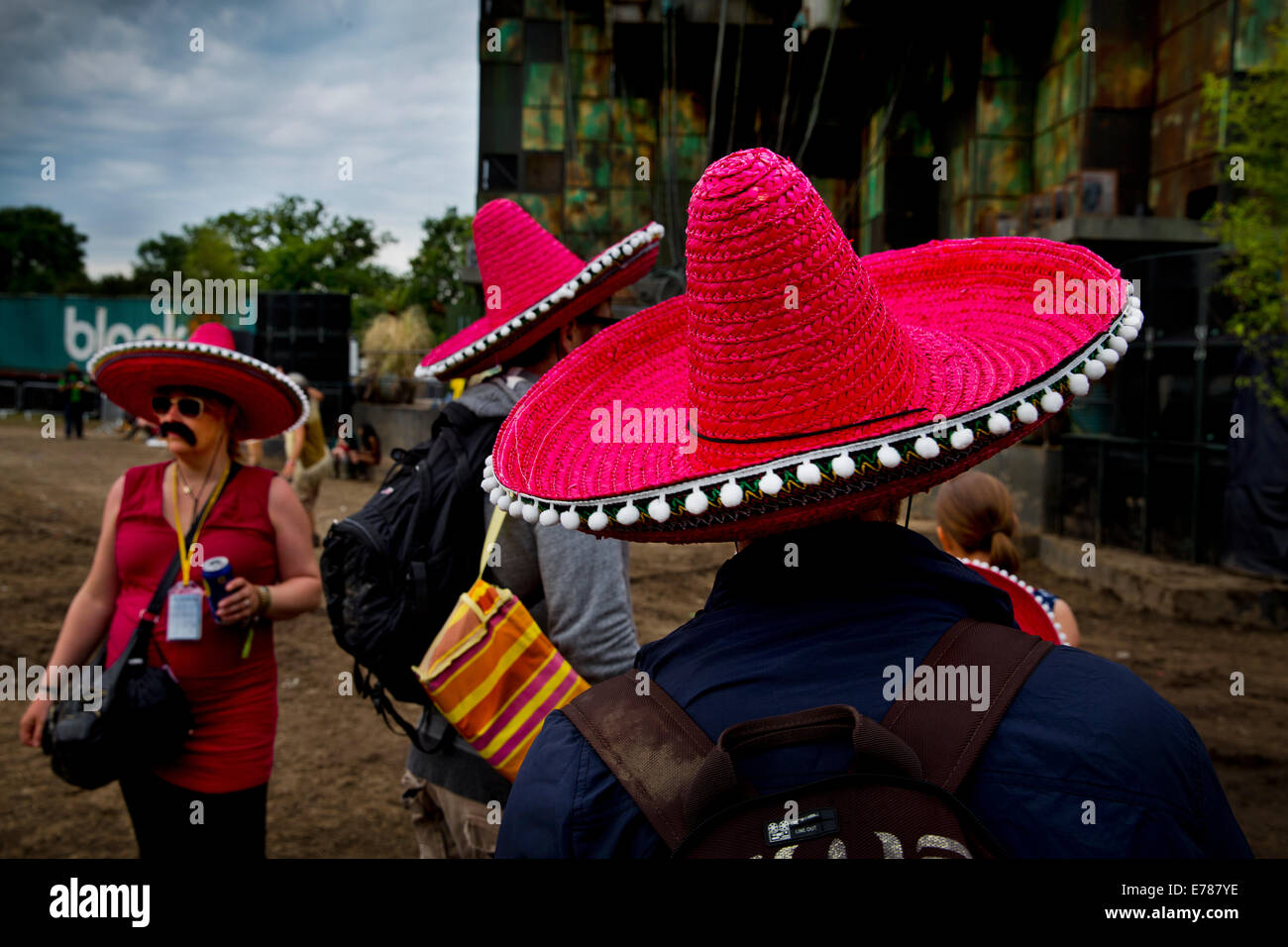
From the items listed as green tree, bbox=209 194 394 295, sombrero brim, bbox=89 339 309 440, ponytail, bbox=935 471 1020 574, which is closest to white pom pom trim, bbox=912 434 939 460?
ponytail, bbox=935 471 1020 574

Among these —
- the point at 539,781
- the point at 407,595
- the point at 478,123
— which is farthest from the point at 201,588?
the point at 478,123

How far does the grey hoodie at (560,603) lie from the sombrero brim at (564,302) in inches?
23.6

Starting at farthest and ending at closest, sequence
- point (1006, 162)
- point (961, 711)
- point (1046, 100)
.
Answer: point (1006, 162) < point (1046, 100) < point (961, 711)

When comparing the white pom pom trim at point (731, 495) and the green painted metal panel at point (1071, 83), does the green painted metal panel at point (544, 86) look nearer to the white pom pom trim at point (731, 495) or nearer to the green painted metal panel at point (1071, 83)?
the green painted metal panel at point (1071, 83)

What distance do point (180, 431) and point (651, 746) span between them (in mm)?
2679

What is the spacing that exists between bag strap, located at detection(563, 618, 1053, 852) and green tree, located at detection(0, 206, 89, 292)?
71655 mm

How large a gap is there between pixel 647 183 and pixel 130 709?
63.0 ft

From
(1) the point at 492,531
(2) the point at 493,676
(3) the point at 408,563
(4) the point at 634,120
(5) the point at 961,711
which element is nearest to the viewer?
(5) the point at 961,711

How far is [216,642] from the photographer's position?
3.05 m

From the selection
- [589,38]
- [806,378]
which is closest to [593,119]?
[589,38]

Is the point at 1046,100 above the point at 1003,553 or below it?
above

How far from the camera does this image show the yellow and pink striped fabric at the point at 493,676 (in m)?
2.17

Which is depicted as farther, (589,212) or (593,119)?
(593,119)

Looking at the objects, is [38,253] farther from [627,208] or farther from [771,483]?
[771,483]
